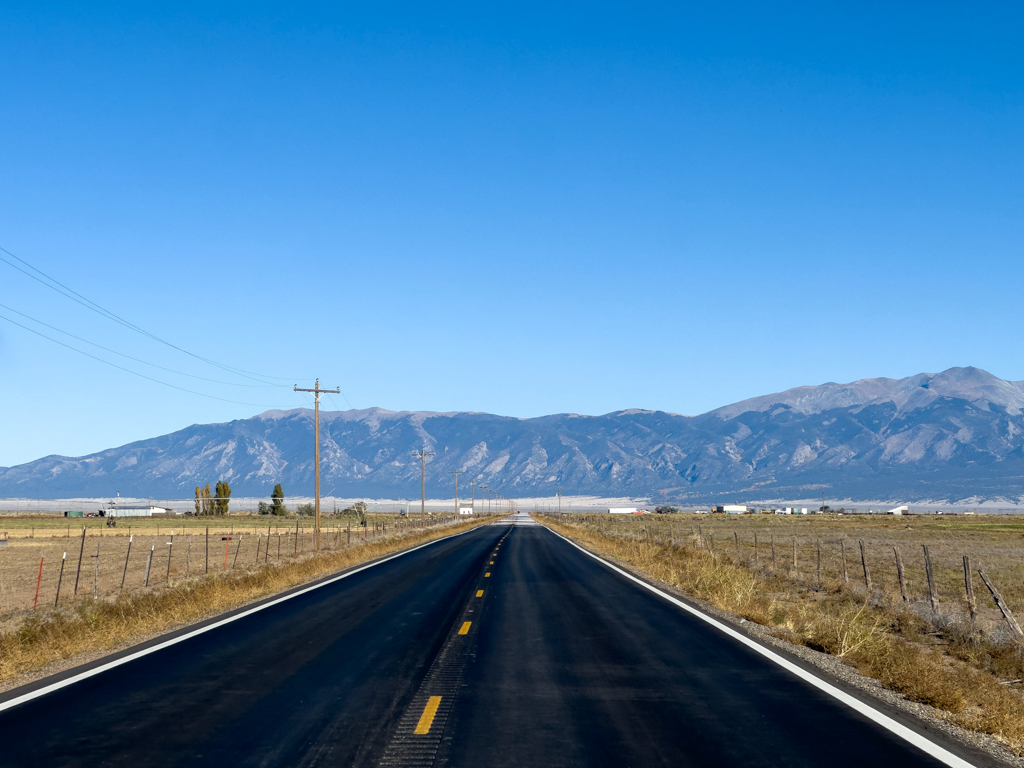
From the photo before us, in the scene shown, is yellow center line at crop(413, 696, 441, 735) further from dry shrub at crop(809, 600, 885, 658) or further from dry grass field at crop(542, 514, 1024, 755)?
dry shrub at crop(809, 600, 885, 658)

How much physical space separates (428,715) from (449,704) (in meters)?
0.58

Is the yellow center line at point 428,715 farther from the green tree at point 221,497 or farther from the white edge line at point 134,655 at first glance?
the green tree at point 221,497

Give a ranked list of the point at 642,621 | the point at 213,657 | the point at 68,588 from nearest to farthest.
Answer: the point at 213,657
the point at 642,621
the point at 68,588

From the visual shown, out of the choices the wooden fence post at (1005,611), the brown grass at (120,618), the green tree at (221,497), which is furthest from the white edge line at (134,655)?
the green tree at (221,497)

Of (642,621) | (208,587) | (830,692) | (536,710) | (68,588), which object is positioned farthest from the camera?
(68,588)

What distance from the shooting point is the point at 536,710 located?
9508mm

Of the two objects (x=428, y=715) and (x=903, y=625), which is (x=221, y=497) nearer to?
(x=903, y=625)

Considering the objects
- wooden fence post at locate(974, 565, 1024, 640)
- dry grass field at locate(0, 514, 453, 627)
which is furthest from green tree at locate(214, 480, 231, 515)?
wooden fence post at locate(974, 565, 1024, 640)

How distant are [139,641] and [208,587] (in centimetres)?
671

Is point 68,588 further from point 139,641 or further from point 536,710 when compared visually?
point 536,710

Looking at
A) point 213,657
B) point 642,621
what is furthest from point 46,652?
point 642,621

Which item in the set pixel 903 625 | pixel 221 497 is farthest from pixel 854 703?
pixel 221 497

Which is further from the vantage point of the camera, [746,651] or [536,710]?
[746,651]

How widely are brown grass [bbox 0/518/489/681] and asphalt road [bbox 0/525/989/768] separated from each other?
1472 mm
